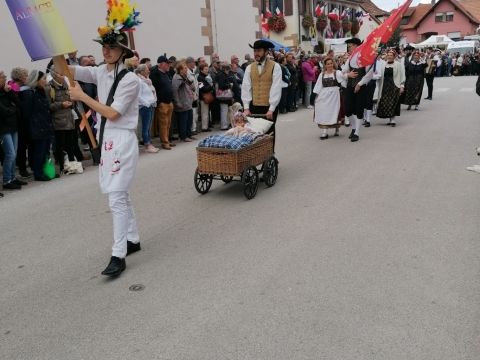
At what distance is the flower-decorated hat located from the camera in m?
4.12

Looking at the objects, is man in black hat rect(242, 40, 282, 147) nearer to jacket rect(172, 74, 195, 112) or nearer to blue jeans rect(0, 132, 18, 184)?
blue jeans rect(0, 132, 18, 184)

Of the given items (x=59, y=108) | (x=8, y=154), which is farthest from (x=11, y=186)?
Answer: (x=59, y=108)

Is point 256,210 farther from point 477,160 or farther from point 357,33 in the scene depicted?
point 357,33

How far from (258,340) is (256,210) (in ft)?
9.49

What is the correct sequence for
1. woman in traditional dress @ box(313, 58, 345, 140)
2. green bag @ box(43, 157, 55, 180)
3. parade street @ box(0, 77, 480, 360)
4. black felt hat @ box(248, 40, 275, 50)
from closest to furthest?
parade street @ box(0, 77, 480, 360)
black felt hat @ box(248, 40, 275, 50)
green bag @ box(43, 157, 55, 180)
woman in traditional dress @ box(313, 58, 345, 140)

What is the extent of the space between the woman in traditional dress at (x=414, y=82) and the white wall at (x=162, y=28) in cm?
622

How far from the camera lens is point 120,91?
417 cm

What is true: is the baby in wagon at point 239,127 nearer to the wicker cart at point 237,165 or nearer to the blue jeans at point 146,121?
the wicker cart at point 237,165

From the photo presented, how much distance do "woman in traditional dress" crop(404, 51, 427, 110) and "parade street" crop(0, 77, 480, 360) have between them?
26.9 ft

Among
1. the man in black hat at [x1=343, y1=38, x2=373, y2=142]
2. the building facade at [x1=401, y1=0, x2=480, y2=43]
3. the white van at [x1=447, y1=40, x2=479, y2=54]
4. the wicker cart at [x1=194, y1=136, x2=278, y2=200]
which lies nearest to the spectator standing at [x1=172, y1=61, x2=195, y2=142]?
the man in black hat at [x1=343, y1=38, x2=373, y2=142]

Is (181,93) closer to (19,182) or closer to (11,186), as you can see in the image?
(19,182)

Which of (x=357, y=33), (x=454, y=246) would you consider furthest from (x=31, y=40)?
(x=357, y=33)

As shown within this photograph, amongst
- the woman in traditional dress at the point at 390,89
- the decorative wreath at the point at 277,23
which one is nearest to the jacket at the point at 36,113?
the woman in traditional dress at the point at 390,89

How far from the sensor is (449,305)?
3.57 metres
